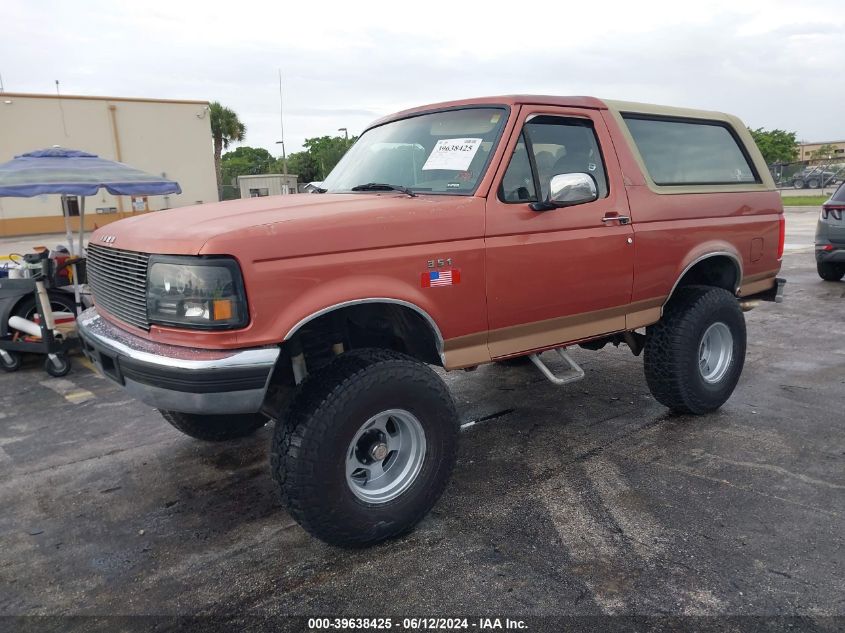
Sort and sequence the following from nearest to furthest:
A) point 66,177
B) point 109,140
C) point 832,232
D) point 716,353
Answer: point 716,353 → point 66,177 → point 832,232 → point 109,140

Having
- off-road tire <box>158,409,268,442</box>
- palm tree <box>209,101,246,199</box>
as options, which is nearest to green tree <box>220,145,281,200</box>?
palm tree <box>209,101,246,199</box>

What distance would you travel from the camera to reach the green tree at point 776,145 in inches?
2261

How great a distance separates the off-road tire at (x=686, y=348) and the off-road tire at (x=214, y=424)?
2.70m

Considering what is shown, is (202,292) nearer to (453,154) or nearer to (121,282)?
(121,282)

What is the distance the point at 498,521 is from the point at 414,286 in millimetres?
1265

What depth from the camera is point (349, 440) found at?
9.40ft

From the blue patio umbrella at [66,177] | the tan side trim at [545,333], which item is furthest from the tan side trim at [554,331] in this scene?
the blue patio umbrella at [66,177]

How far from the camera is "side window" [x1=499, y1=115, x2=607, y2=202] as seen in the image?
3525mm

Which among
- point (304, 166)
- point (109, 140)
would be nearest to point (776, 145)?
point (304, 166)

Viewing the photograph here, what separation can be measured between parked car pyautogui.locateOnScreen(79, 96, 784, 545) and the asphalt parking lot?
0.29 metres

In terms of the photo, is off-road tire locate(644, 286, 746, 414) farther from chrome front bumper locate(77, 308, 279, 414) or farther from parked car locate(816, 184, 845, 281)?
parked car locate(816, 184, 845, 281)

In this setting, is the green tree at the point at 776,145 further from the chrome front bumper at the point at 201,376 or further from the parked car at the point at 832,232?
the chrome front bumper at the point at 201,376

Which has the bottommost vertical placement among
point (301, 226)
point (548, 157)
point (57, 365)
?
point (57, 365)

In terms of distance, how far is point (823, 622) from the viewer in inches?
96.4
